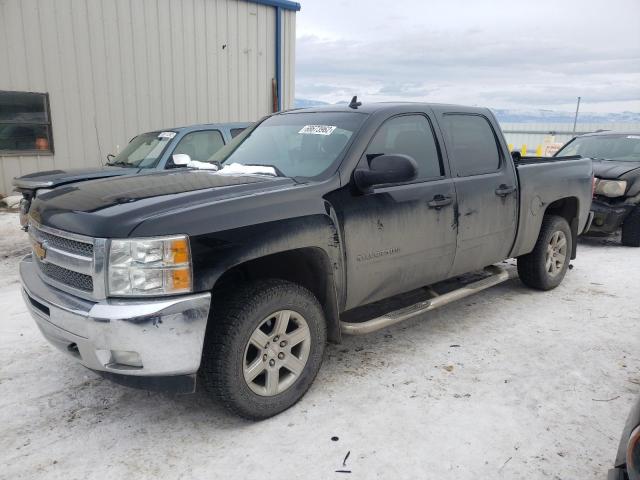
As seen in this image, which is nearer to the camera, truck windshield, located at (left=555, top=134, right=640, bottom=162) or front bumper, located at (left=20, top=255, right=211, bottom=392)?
front bumper, located at (left=20, top=255, right=211, bottom=392)

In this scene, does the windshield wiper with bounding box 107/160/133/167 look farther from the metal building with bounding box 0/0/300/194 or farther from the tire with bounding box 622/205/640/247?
the tire with bounding box 622/205/640/247

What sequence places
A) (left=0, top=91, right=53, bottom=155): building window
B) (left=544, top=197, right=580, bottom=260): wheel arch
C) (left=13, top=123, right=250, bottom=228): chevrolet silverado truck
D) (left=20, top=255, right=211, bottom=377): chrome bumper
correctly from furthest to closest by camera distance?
(left=0, top=91, right=53, bottom=155): building window → (left=13, top=123, right=250, bottom=228): chevrolet silverado truck → (left=544, top=197, right=580, bottom=260): wheel arch → (left=20, top=255, right=211, bottom=377): chrome bumper

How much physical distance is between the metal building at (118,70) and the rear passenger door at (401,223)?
894 cm

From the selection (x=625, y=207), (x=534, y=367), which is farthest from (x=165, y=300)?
(x=625, y=207)

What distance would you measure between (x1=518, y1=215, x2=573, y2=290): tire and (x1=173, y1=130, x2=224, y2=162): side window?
4224 millimetres

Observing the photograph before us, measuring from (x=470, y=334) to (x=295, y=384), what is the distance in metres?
1.77

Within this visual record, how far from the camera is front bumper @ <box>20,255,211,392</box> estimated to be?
241 centimetres

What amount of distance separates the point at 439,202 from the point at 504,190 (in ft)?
3.11

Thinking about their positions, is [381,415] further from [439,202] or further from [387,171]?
[439,202]

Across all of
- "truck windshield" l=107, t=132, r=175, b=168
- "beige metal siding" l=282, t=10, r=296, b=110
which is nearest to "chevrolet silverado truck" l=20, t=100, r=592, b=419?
"truck windshield" l=107, t=132, r=175, b=168

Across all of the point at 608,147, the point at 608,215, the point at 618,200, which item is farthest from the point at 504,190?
the point at 608,147

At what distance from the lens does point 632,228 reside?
24.0 feet

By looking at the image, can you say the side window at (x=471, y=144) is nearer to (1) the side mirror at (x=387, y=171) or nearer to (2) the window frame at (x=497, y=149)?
(2) the window frame at (x=497, y=149)

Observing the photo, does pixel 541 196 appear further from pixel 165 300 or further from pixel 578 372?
pixel 165 300
